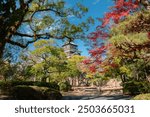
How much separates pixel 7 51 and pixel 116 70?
15.0 meters

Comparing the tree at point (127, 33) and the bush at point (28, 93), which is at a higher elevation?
the tree at point (127, 33)

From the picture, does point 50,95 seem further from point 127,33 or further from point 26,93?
point 127,33

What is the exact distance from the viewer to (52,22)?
1703cm

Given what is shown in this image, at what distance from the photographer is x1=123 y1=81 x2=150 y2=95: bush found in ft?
74.0

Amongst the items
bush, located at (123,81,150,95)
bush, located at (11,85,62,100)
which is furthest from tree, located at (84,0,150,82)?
bush, located at (123,81,150,95)

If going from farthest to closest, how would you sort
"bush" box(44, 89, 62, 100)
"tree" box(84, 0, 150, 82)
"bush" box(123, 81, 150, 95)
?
1. "bush" box(123, 81, 150, 95)
2. "bush" box(44, 89, 62, 100)
3. "tree" box(84, 0, 150, 82)

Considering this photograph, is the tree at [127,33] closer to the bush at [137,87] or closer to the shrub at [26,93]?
the shrub at [26,93]

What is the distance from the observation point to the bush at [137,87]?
22547 millimetres

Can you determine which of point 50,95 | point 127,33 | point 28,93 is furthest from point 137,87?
point 127,33

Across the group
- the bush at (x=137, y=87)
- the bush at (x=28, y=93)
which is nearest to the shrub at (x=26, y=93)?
the bush at (x=28, y=93)

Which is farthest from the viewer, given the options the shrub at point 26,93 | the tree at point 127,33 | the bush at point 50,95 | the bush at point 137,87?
the bush at point 137,87

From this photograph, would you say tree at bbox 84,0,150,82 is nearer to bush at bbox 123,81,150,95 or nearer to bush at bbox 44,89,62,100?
bush at bbox 44,89,62,100

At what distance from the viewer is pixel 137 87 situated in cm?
2383

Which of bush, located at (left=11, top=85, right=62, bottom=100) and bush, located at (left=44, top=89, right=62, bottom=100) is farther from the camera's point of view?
bush, located at (left=44, top=89, right=62, bottom=100)
